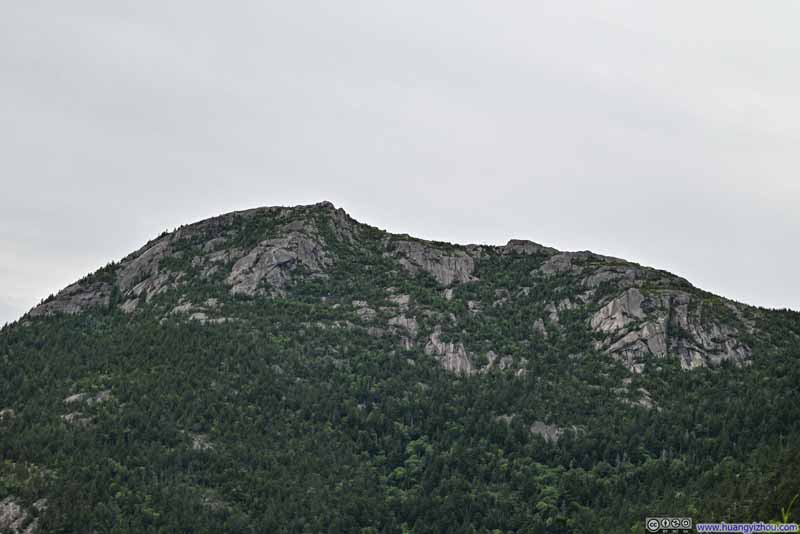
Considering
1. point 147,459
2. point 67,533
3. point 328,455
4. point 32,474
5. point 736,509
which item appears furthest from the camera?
point 328,455

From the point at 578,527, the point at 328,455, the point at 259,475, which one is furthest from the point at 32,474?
the point at 578,527

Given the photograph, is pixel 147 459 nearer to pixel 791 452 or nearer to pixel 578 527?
pixel 578 527

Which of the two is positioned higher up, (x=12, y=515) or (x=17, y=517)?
(x=12, y=515)

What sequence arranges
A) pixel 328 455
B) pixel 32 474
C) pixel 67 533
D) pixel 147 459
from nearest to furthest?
pixel 67 533, pixel 32 474, pixel 147 459, pixel 328 455

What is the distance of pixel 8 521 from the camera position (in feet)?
535

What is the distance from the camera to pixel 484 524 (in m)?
178

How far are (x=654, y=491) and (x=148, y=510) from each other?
93377 millimetres

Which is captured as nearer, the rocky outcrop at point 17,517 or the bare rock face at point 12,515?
the rocky outcrop at point 17,517

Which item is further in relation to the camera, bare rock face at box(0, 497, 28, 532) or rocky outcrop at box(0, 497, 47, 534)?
bare rock face at box(0, 497, 28, 532)

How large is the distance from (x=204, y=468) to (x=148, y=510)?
785 inches

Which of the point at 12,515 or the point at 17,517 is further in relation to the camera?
the point at 12,515

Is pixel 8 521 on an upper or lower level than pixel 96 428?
lower

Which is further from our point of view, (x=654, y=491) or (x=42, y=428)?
(x=42, y=428)

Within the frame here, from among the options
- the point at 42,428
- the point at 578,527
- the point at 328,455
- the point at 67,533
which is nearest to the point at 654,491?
the point at 578,527
